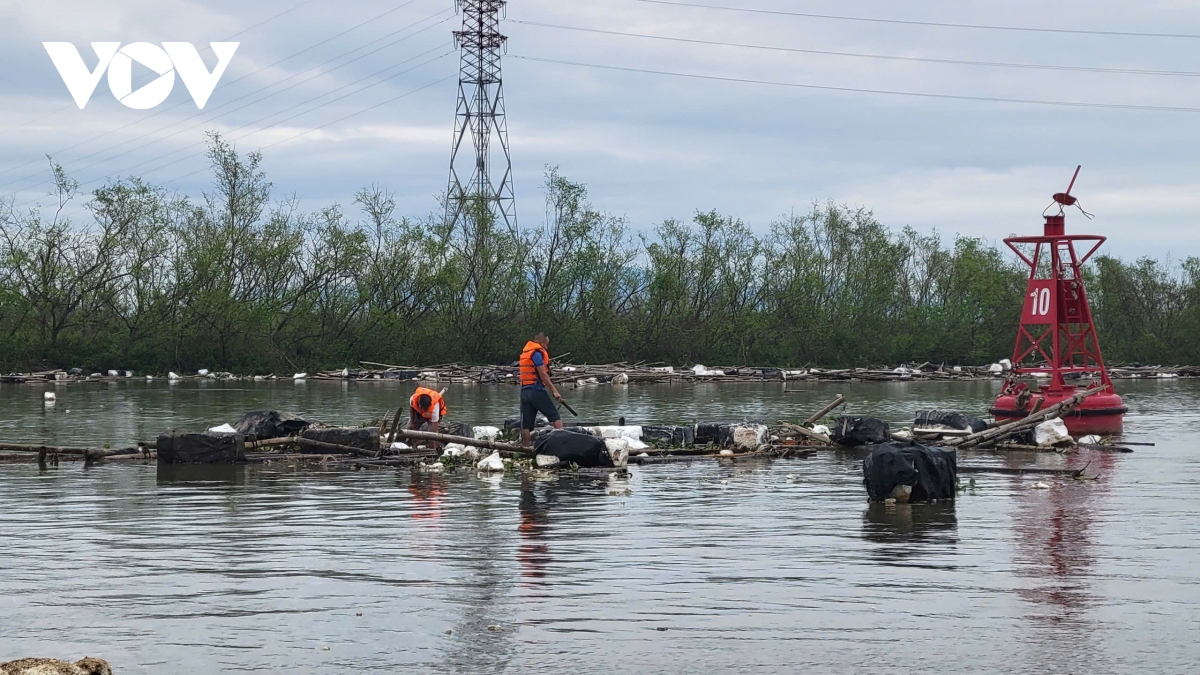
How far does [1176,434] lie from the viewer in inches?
1160

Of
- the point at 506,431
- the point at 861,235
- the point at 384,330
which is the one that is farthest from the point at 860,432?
the point at 861,235

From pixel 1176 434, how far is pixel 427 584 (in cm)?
2338

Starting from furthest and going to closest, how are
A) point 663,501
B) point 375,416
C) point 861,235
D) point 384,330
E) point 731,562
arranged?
point 861,235
point 384,330
point 375,416
point 663,501
point 731,562

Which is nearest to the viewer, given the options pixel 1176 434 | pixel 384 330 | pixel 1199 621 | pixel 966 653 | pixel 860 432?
pixel 966 653

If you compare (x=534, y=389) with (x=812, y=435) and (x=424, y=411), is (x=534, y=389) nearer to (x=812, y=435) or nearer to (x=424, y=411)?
(x=424, y=411)

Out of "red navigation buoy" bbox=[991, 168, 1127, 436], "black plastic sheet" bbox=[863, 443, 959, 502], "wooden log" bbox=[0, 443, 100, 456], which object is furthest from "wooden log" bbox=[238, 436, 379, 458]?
"red navigation buoy" bbox=[991, 168, 1127, 436]

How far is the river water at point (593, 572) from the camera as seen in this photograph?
8.43 meters

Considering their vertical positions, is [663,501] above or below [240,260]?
below

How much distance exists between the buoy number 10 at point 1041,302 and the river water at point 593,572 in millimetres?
12739

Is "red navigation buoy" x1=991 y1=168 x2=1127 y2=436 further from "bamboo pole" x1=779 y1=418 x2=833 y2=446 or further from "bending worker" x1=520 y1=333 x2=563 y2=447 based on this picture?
"bending worker" x1=520 y1=333 x2=563 y2=447

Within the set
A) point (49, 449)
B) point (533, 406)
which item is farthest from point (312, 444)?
point (49, 449)

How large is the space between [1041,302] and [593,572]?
24781 millimetres

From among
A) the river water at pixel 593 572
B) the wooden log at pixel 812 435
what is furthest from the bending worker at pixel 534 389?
the wooden log at pixel 812 435

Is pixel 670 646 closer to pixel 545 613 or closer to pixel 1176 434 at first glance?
pixel 545 613
